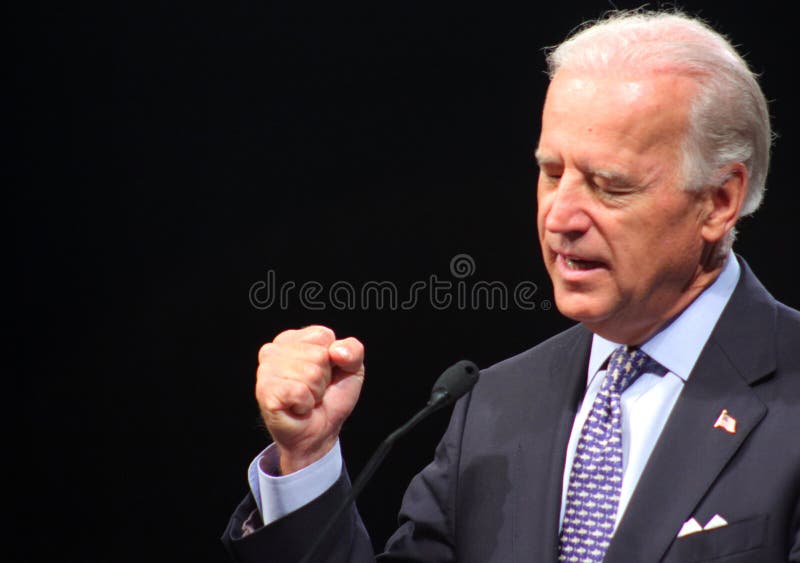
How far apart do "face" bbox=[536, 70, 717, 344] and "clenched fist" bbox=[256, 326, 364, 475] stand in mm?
317

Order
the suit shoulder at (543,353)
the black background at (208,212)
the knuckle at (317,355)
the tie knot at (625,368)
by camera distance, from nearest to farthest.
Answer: the knuckle at (317,355) → the tie knot at (625,368) → the suit shoulder at (543,353) → the black background at (208,212)

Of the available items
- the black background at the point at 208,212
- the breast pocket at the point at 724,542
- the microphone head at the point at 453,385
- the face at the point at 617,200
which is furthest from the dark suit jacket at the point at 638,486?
the black background at the point at 208,212

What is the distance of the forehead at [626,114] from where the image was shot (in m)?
1.52

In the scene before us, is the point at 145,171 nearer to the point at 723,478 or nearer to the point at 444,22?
the point at 444,22

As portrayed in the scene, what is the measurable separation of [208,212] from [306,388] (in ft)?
4.69

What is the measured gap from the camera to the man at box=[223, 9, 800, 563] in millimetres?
1490

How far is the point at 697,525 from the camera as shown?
4.77 ft

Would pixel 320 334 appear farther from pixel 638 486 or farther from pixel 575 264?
pixel 638 486

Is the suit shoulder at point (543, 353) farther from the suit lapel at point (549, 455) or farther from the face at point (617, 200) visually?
the face at point (617, 200)

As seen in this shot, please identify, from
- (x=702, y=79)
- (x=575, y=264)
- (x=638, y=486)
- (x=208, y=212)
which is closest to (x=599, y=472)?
(x=638, y=486)

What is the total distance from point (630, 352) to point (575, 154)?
30 centimetres

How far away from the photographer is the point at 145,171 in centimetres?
286

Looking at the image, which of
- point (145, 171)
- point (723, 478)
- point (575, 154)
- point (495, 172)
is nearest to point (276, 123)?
point (145, 171)

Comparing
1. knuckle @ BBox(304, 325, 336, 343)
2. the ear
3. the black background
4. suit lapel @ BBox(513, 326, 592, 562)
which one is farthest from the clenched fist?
the black background
